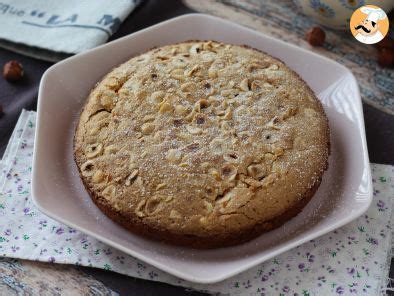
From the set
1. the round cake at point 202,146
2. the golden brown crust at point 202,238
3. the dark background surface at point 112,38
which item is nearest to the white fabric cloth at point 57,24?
the dark background surface at point 112,38

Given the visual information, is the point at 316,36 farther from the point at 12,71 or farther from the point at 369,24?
the point at 12,71

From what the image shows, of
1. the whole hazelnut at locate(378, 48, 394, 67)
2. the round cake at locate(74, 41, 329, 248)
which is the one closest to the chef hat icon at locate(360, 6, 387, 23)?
the whole hazelnut at locate(378, 48, 394, 67)

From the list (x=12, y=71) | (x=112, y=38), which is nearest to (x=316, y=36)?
(x=112, y=38)

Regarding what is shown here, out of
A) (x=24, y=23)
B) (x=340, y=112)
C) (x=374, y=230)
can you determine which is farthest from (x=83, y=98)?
(x=374, y=230)

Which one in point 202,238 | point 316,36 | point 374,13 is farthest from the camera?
point 316,36

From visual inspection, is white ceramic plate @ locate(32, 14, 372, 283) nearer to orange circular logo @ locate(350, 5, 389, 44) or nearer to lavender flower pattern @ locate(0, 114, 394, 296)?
lavender flower pattern @ locate(0, 114, 394, 296)

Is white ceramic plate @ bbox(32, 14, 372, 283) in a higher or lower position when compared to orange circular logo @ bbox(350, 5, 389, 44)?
lower
